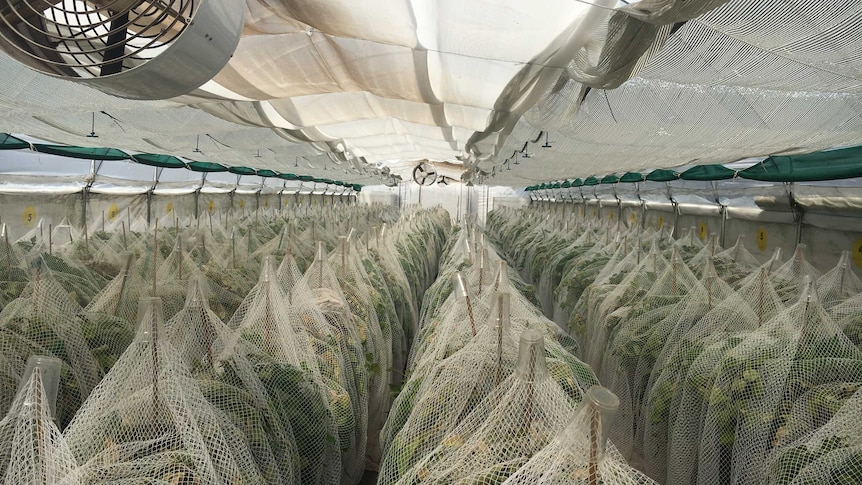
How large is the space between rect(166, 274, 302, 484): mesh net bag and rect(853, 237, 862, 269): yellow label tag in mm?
6510

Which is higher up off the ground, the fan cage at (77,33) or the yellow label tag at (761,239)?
the fan cage at (77,33)

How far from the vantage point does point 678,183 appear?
1123 centimetres

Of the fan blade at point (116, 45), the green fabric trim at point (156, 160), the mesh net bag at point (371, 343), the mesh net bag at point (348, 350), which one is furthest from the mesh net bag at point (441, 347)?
the green fabric trim at point (156, 160)

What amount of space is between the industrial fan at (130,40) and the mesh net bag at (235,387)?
1.33 m

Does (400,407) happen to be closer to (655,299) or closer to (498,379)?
(498,379)

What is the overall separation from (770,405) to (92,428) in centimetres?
310

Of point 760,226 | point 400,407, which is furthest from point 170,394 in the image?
point 760,226

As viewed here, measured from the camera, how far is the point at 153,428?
6.75ft

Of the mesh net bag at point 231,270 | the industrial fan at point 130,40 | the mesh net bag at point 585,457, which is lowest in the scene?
the mesh net bag at point 231,270

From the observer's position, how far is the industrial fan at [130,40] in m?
1.67

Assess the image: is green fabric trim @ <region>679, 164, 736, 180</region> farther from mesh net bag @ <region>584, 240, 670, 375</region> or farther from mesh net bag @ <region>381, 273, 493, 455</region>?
mesh net bag @ <region>381, 273, 493, 455</region>

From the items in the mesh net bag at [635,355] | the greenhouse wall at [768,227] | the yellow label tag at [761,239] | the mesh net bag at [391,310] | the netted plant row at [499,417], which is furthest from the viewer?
the yellow label tag at [761,239]

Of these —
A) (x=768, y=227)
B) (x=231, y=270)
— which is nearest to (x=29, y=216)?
(x=231, y=270)

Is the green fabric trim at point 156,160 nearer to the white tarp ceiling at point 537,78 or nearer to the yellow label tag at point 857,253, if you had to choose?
the white tarp ceiling at point 537,78
